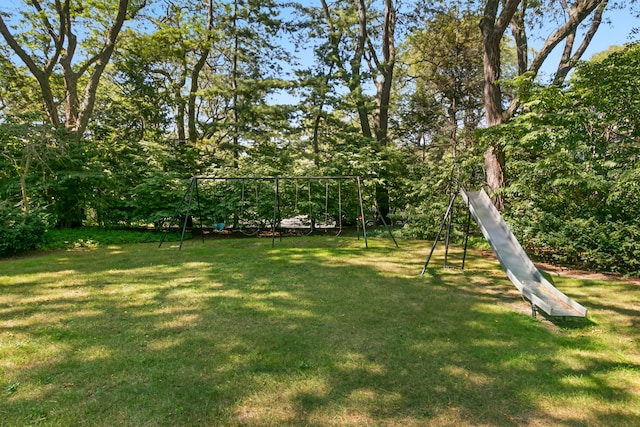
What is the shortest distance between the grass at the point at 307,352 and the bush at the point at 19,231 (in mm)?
1867

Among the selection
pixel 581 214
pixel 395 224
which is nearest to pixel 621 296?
pixel 581 214

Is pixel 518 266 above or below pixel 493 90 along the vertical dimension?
below

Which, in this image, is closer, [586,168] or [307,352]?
[307,352]

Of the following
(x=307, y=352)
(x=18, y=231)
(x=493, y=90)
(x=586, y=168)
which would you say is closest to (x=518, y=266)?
(x=586, y=168)

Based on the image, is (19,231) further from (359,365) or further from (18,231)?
(359,365)

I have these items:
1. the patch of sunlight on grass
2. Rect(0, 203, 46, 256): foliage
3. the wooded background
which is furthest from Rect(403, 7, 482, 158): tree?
Rect(0, 203, 46, 256): foliage

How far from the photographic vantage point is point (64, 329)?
3.35 metres

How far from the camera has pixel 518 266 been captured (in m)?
4.81

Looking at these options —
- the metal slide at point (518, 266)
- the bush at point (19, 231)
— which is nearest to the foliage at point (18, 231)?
the bush at point (19, 231)

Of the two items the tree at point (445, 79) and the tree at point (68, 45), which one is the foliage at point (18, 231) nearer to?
the tree at point (68, 45)

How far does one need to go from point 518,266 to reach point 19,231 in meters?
9.22

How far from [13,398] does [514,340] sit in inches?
156

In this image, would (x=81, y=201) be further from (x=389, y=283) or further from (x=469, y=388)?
(x=469, y=388)

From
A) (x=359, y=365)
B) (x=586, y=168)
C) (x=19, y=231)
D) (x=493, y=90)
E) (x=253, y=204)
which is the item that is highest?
(x=493, y=90)
